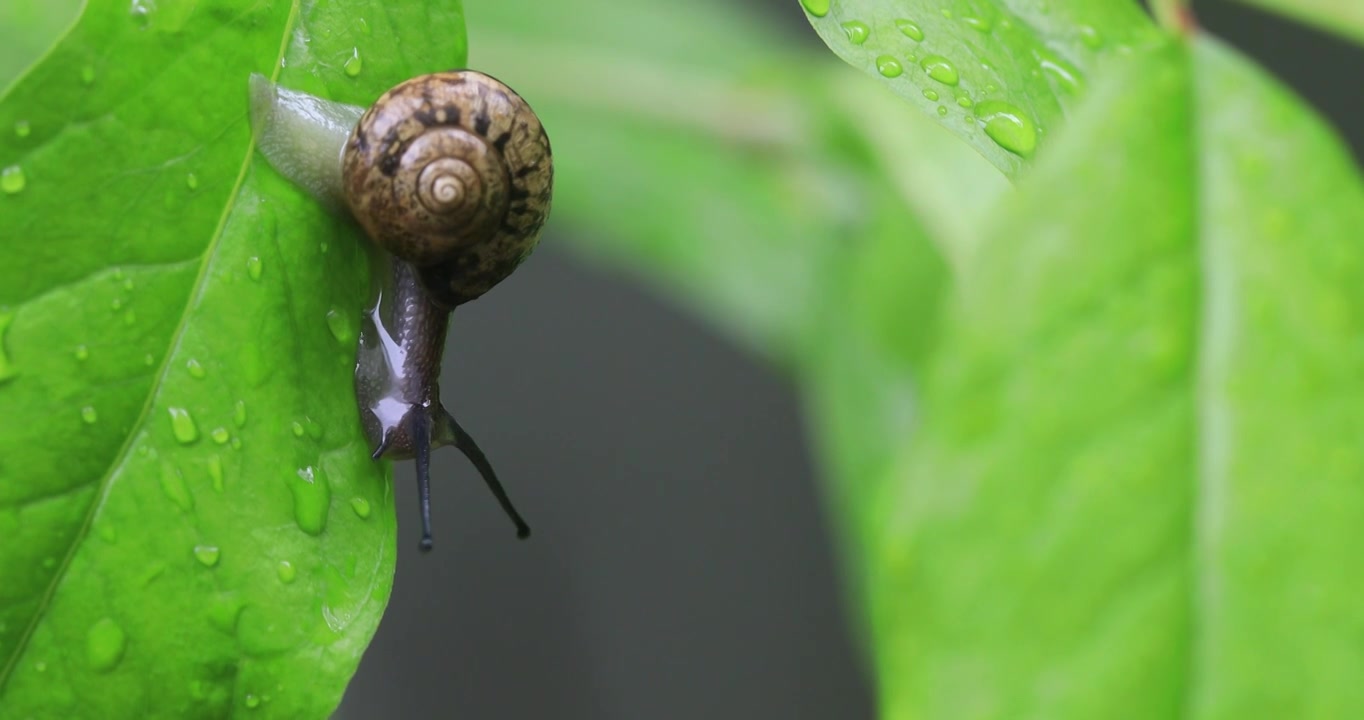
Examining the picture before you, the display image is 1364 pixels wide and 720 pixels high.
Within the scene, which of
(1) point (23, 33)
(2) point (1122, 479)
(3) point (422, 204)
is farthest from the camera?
(1) point (23, 33)

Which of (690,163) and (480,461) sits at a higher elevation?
(480,461)

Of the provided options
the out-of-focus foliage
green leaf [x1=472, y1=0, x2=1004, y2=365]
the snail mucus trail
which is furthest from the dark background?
the out-of-focus foliage

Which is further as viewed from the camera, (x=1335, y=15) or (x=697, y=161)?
(x=697, y=161)

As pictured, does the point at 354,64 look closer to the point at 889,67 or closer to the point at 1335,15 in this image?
the point at 889,67

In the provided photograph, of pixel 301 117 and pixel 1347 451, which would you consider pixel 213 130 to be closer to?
pixel 301 117

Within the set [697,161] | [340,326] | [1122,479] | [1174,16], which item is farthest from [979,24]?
[697,161]

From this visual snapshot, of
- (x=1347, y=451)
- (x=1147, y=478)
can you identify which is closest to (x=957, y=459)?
(x=1147, y=478)
